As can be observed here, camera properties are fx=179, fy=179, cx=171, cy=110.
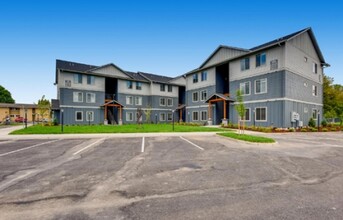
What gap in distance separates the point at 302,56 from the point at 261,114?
9.84m

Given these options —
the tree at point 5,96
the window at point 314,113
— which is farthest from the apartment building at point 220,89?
the tree at point 5,96

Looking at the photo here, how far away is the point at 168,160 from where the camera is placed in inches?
296

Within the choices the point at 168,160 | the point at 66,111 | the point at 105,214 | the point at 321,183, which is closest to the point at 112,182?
the point at 105,214

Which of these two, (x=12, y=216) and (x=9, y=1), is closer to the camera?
(x=12, y=216)

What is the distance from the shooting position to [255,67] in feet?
79.3

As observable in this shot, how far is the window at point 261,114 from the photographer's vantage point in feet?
74.0

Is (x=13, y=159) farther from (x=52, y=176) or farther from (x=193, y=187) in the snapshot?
(x=193, y=187)

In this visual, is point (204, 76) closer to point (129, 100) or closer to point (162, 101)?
point (162, 101)

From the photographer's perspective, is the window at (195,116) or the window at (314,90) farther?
the window at (195,116)

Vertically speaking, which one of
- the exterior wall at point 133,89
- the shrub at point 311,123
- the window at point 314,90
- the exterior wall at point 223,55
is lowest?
the shrub at point 311,123

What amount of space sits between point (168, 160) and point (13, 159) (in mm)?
6663

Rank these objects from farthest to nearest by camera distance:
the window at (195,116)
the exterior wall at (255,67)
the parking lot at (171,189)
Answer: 1. the window at (195,116)
2. the exterior wall at (255,67)
3. the parking lot at (171,189)

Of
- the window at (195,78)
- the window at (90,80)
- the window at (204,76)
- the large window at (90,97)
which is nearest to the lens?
the window at (204,76)

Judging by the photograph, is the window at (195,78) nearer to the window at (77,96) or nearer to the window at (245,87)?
the window at (245,87)
